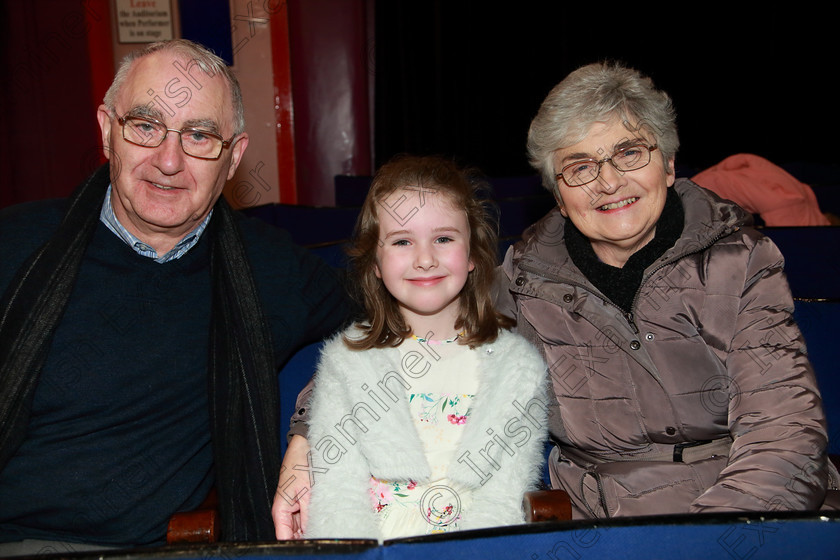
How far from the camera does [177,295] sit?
168 cm

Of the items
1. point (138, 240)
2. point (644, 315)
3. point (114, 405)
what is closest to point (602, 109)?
point (644, 315)

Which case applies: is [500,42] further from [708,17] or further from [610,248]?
[610,248]

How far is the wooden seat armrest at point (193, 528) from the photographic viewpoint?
126cm

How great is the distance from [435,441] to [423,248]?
0.48 meters

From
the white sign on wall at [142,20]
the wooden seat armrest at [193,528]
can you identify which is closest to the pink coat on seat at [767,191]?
the wooden seat armrest at [193,528]

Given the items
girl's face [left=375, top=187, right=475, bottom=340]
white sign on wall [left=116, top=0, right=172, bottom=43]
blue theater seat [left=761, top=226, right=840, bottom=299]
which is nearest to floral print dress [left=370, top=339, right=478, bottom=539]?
girl's face [left=375, top=187, right=475, bottom=340]

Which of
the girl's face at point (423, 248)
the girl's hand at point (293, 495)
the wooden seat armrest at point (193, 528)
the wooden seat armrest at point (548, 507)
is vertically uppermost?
the girl's face at point (423, 248)

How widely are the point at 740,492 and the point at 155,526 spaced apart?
4.40 ft

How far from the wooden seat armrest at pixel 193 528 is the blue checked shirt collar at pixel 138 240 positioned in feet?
2.29

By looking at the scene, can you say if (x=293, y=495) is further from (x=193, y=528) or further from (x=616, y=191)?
(x=616, y=191)

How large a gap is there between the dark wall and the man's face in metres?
4.06

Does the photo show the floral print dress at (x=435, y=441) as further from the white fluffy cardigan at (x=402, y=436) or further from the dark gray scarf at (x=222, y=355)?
the dark gray scarf at (x=222, y=355)

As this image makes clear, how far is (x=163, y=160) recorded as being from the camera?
5.26 ft

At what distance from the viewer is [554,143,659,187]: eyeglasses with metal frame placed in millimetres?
1553
